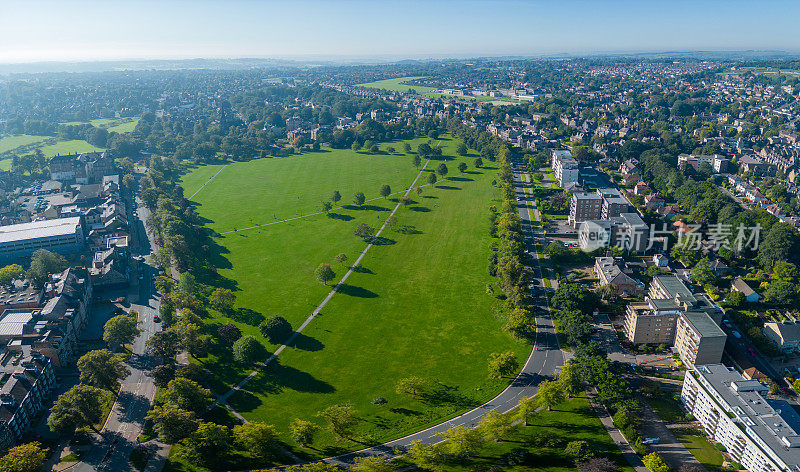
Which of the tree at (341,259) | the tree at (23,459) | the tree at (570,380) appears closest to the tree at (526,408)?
the tree at (570,380)

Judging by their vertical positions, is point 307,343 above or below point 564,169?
below

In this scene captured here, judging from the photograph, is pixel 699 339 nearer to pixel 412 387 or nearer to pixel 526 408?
pixel 526 408

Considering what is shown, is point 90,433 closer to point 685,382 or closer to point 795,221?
point 685,382

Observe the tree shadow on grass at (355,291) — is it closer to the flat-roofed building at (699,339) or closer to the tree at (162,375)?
the tree at (162,375)

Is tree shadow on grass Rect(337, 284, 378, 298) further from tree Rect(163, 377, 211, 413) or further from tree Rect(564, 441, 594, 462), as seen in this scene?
tree Rect(564, 441, 594, 462)

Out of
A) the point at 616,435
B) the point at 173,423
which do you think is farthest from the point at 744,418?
the point at 173,423

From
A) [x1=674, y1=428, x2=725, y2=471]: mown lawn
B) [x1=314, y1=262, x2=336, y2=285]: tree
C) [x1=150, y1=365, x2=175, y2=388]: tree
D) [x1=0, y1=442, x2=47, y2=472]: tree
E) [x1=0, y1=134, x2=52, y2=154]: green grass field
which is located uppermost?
[x1=0, y1=134, x2=52, y2=154]: green grass field

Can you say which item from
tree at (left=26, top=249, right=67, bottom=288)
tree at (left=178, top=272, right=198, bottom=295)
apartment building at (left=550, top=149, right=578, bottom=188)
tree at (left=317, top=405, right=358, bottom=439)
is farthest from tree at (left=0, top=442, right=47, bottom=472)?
apartment building at (left=550, top=149, right=578, bottom=188)

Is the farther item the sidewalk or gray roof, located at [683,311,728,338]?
gray roof, located at [683,311,728,338]
